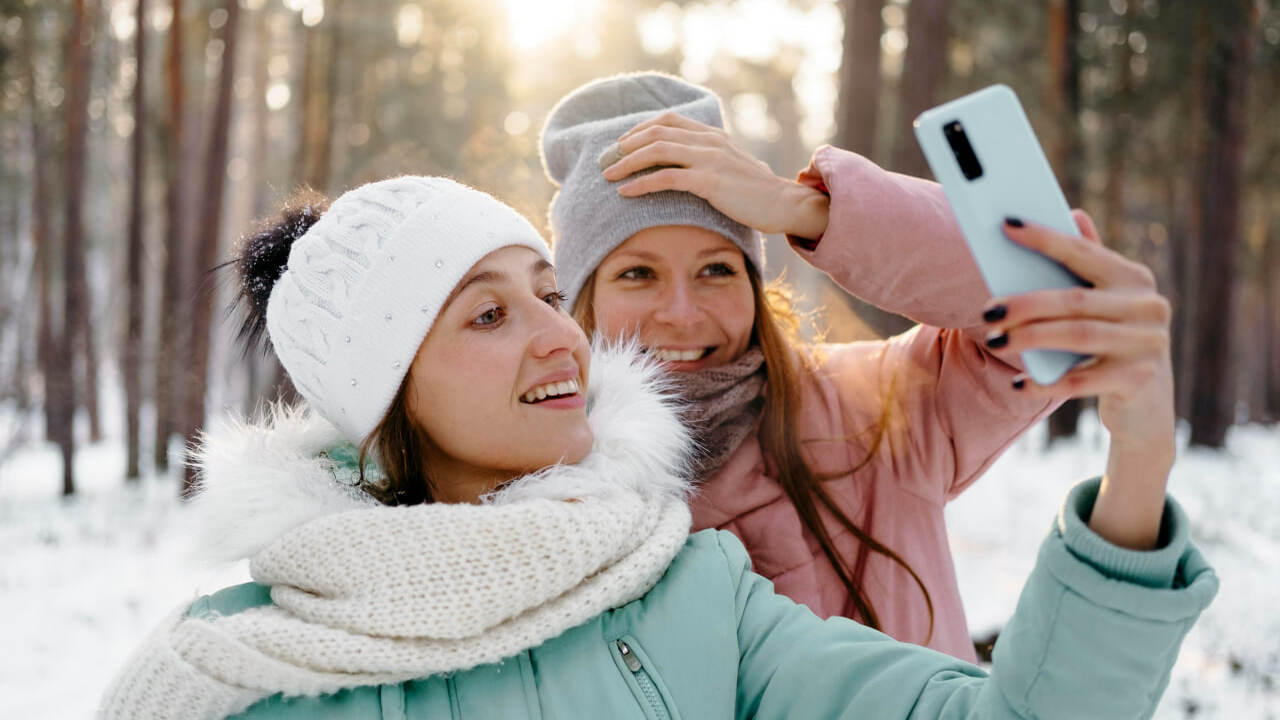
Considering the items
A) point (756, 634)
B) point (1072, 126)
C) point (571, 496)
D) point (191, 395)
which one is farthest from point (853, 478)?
point (1072, 126)

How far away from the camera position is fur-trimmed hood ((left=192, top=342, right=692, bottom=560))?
81.9 inches

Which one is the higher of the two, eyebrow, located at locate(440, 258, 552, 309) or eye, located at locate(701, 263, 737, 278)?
eyebrow, located at locate(440, 258, 552, 309)

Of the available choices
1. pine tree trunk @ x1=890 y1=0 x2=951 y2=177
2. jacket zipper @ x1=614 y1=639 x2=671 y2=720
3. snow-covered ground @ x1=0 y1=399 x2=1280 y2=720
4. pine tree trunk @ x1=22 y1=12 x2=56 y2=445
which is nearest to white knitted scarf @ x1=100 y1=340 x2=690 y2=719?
jacket zipper @ x1=614 y1=639 x2=671 y2=720

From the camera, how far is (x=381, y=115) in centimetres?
2078

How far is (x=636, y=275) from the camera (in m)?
2.70

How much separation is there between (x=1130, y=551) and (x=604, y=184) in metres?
1.73

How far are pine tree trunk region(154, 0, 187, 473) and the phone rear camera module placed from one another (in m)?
13.1

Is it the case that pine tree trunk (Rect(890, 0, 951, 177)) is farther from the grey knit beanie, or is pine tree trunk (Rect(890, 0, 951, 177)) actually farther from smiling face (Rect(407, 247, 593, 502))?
smiling face (Rect(407, 247, 593, 502))

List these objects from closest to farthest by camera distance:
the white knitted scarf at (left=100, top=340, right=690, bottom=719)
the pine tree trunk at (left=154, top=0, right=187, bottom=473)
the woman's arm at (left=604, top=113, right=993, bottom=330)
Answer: the white knitted scarf at (left=100, top=340, right=690, bottom=719) → the woman's arm at (left=604, top=113, right=993, bottom=330) → the pine tree trunk at (left=154, top=0, right=187, bottom=473)

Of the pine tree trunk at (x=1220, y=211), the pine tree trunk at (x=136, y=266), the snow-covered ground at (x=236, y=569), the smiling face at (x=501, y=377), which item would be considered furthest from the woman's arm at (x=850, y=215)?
the pine tree trunk at (x=1220, y=211)

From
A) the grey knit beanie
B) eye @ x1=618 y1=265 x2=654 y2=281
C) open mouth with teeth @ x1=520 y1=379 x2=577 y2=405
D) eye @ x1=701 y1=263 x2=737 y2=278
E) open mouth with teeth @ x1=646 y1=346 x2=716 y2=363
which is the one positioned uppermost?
the grey knit beanie

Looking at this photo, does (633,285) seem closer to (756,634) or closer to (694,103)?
(694,103)

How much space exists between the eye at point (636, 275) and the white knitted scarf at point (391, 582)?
71 centimetres

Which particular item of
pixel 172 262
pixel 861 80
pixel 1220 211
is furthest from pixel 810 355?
pixel 1220 211
